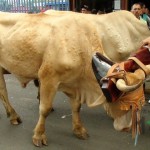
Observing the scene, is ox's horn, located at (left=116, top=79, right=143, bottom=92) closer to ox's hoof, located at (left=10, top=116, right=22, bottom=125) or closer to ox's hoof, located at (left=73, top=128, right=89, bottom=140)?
ox's hoof, located at (left=73, top=128, right=89, bottom=140)

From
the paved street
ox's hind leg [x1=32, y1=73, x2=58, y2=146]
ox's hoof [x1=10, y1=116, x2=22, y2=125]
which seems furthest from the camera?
ox's hoof [x1=10, y1=116, x2=22, y2=125]

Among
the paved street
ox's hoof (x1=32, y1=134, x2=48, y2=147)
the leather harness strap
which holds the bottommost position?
the paved street

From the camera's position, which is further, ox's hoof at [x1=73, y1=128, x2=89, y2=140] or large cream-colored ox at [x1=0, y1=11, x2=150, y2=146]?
ox's hoof at [x1=73, y1=128, x2=89, y2=140]

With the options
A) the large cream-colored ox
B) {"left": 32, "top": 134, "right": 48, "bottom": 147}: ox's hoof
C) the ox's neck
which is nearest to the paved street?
{"left": 32, "top": 134, "right": 48, "bottom": 147}: ox's hoof

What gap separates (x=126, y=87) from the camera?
9.09ft

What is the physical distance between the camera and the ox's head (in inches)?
113

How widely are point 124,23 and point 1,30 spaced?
157 centimetres

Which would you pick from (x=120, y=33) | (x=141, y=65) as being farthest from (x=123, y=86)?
(x=120, y=33)

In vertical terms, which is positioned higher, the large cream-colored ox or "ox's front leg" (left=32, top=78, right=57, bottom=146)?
the large cream-colored ox

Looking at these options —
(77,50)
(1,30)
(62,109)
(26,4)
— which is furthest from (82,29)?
(26,4)

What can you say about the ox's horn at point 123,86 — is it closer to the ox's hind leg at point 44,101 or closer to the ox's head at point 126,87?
the ox's head at point 126,87

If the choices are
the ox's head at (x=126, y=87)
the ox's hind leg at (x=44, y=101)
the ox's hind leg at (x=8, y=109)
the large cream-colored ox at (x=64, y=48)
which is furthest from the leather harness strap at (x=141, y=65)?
the ox's hind leg at (x=8, y=109)

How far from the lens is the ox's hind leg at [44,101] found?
421 centimetres

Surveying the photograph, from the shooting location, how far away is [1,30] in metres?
4.79
